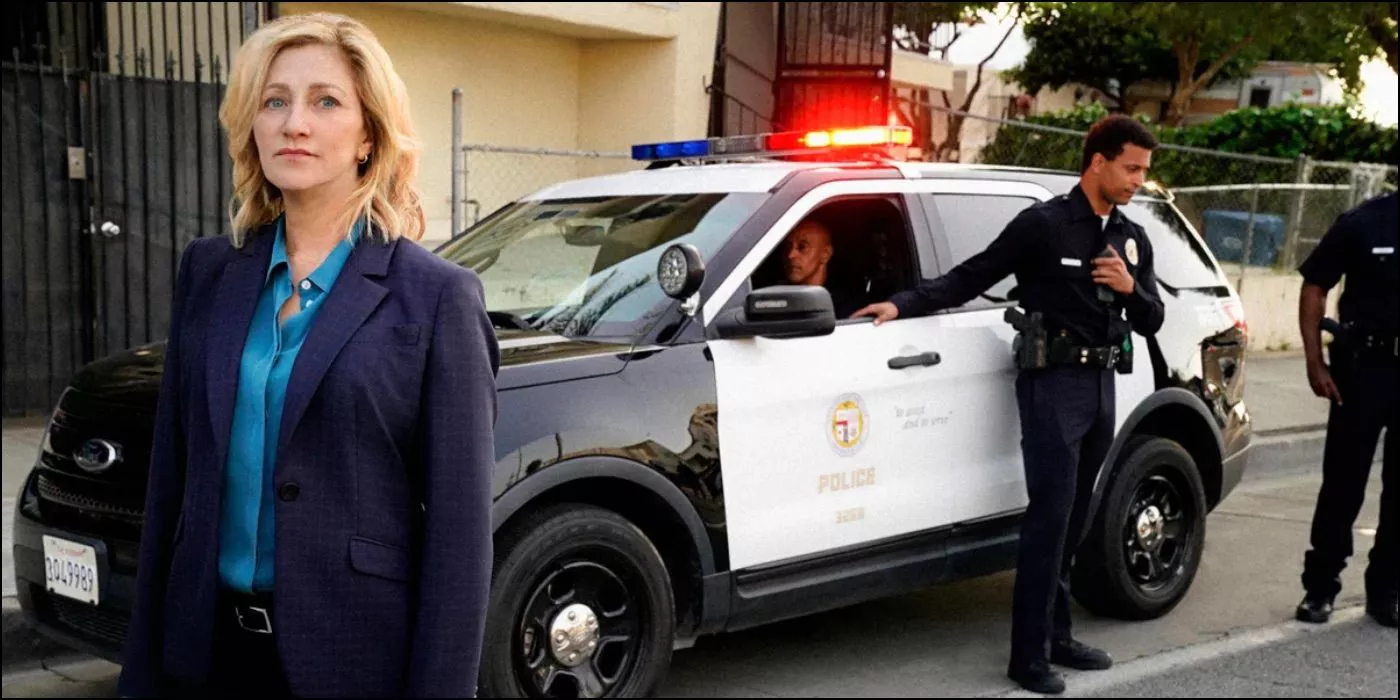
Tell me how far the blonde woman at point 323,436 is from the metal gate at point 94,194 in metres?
7.12

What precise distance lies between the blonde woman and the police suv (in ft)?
5.77

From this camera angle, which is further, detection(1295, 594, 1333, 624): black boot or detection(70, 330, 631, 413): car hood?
detection(1295, 594, 1333, 624): black boot

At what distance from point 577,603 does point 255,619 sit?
212 cm

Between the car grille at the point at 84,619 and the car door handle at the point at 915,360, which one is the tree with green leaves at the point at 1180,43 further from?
the car grille at the point at 84,619

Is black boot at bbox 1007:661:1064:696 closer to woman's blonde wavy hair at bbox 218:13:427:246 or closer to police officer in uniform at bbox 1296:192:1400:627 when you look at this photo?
police officer in uniform at bbox 1296:192:1400:627

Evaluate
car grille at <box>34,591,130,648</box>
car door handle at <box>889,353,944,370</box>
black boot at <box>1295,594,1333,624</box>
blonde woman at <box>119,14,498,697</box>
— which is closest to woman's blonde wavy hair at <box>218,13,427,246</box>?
blonde woman at <box>119,14,498,697</box>

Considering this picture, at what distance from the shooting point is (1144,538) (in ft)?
19.5

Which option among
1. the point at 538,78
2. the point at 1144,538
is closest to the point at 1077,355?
the point at 1144,538

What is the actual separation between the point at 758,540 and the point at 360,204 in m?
2.59

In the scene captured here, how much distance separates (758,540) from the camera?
467 centimetres

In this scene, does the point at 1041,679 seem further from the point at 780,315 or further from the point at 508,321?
the point at 508,321

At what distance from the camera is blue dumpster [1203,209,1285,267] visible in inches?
555

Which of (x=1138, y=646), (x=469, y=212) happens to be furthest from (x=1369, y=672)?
(x=469, y=212)

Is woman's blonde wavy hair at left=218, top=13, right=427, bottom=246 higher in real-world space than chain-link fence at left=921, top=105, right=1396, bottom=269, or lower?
higher
